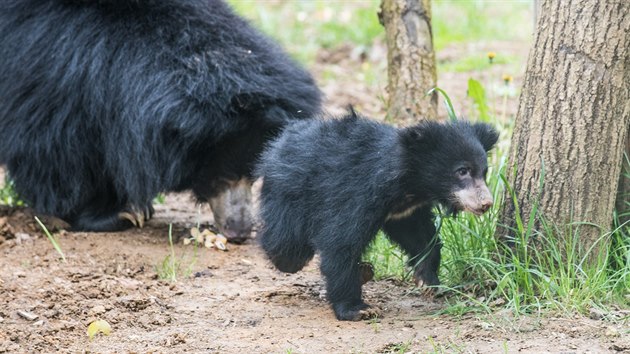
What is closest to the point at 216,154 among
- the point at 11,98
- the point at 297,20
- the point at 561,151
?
the point at 11,98

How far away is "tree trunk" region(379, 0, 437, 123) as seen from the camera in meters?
5.61

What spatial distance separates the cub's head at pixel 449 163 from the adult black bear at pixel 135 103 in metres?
1.58

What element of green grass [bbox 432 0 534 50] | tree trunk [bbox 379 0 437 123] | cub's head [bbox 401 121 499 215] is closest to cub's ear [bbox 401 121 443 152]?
cub's head [bbox 401 121 499 215]

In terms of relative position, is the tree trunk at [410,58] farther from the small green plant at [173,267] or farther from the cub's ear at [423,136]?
the cub's ear at [423,136]

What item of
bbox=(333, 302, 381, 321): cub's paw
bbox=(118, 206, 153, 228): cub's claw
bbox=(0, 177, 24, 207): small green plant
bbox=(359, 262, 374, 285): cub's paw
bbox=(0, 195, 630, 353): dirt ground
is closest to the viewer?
bbox=(0, 195, 630, 353): dirt ground

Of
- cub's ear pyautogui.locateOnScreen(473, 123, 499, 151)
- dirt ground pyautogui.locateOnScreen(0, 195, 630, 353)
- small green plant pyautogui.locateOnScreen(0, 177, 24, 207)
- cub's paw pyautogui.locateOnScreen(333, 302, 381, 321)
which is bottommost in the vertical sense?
small green plant pyautogui.locateOnScreen(0, 177, 24, 207)

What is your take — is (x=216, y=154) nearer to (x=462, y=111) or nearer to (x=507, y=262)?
(x=507, y=262)

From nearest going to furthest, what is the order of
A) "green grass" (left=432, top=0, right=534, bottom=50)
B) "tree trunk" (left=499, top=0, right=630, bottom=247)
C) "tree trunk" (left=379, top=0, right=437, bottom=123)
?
"tree trunk" (left=499, top=0, right=630, bottom=247)
"tree trunk" (left=379, top=0, right=437, bottom=123)
"green grass" (left=432, top=0, right=534, bottom=50)

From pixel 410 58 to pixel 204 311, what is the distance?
2.14 m

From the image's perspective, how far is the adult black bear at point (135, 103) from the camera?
5.26 m

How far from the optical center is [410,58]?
5.63m

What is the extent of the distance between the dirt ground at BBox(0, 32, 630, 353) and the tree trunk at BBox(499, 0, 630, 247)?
51 cm

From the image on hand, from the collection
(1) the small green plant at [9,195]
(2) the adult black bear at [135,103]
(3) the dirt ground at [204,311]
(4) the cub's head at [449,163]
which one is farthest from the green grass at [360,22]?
(4) the cub's head at [449,163]

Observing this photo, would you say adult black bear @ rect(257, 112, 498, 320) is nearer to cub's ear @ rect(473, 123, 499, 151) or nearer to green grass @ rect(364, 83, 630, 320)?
cub's ear @ rect(473, 123, 499, 151)
